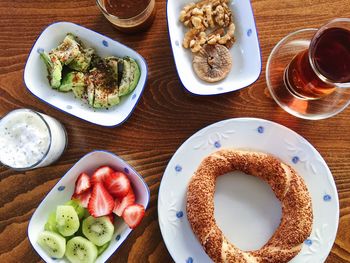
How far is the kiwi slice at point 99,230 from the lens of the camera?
1.40 m

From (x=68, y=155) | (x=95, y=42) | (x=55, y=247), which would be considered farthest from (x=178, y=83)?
(x=55, y=247)

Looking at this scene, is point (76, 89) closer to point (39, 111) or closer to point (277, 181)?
point (39, 111)

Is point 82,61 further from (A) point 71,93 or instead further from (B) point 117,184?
(B) point 117,184

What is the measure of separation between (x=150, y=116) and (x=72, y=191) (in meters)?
0.34

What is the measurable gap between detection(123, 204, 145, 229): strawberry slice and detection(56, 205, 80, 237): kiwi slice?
15 cm

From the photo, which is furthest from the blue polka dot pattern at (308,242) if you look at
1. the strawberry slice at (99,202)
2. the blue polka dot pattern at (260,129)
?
the strawberry slice at (99,202)

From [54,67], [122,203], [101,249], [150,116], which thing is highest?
[54,67]

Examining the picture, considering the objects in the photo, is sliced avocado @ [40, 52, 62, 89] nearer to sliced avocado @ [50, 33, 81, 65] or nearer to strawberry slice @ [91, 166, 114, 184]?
sliced avocado @ [50, 33, 81, 65]

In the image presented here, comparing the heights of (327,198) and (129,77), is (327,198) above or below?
below

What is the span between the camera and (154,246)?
4.83ft

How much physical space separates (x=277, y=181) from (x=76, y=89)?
68cm

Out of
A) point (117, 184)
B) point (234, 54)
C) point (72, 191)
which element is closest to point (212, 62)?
point (234, 54)

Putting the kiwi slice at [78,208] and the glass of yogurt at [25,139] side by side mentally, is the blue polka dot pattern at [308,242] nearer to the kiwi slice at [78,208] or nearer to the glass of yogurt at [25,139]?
the kiwi slice at [78,208]

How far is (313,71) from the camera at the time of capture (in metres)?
1.32
